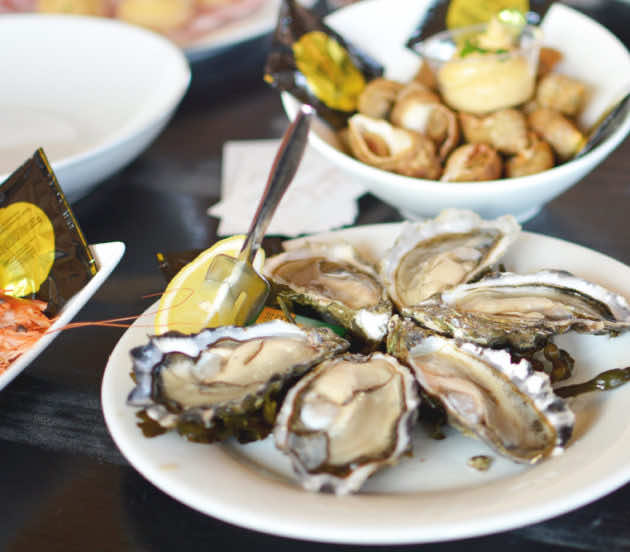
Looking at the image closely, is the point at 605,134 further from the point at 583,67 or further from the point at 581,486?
the point at 581,486

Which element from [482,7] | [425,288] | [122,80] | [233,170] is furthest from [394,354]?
[122,80]

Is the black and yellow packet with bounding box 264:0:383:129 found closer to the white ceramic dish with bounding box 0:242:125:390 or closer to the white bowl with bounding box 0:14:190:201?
the white bowl with bounding box 0:14:190:201

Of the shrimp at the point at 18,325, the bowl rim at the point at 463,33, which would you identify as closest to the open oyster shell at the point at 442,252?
the bowl rim at the point at 463,33

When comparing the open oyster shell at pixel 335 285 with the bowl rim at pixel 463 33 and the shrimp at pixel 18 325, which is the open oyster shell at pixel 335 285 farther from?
the bowl rim at pixel 463 33

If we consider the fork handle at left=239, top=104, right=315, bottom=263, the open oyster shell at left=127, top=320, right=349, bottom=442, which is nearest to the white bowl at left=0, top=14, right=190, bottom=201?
the fork handle at left=239, top=104, right=315, bottom=263

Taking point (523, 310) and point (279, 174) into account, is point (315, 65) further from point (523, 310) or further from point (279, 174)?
point (523, 310)

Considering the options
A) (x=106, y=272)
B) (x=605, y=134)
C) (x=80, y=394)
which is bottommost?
(x=80, y=394)

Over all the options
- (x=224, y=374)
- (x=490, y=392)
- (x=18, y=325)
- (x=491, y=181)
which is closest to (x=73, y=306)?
(x=18, y=325)
